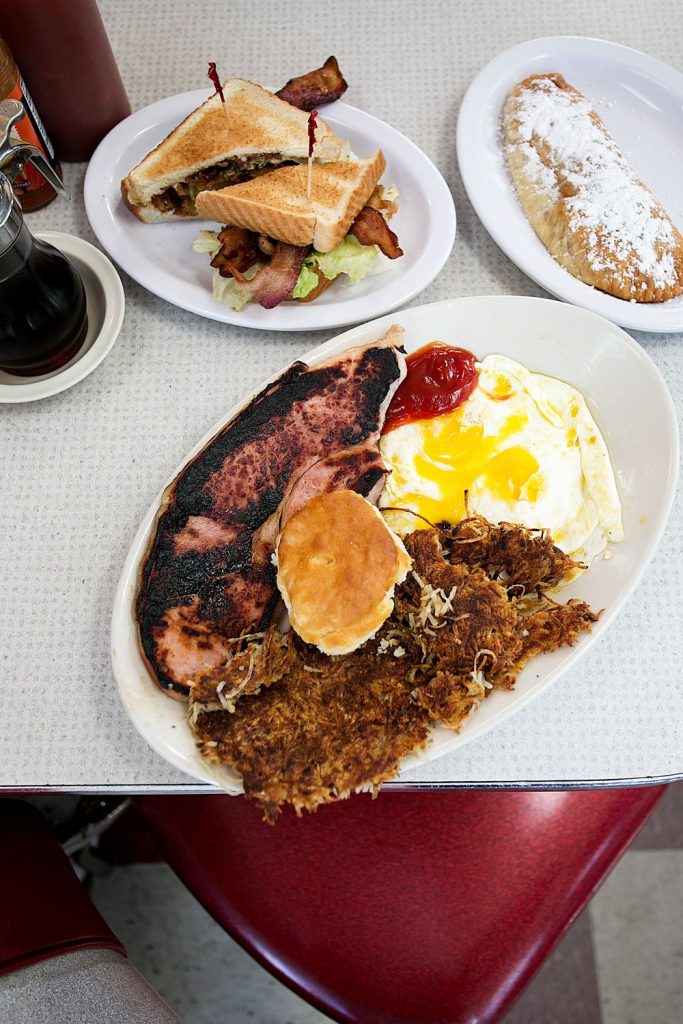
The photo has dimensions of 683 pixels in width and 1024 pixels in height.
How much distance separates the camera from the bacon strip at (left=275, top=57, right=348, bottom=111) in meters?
1.74

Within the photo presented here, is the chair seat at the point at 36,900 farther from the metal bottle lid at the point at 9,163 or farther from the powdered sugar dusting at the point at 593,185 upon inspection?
the powdered sugar dusting at the point at 593,185

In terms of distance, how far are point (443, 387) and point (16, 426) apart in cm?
87

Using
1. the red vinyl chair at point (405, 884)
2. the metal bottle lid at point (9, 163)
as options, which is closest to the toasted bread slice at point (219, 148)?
the metal bottle lid at point (9, 163)

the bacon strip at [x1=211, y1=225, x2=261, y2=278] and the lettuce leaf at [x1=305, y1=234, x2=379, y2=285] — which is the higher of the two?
the bacon strip at [x1=211, y1=225, x2=261, y2=278]

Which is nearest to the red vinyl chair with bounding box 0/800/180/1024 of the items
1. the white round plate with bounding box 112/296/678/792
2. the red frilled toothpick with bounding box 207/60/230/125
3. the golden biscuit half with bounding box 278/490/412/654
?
the white round plate with bounding box 112/296/678/792

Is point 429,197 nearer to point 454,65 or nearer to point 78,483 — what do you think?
point 454,65

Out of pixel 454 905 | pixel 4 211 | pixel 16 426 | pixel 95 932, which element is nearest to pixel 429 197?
pixel 4 211

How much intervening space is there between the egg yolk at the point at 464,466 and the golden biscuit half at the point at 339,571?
0.65 feet

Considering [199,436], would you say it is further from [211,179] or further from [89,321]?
[211,179]

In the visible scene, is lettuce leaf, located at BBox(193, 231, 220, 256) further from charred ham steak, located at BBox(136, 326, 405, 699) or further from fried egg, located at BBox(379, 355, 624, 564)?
fried egg, located at BBox(379, 355, 624, 564)

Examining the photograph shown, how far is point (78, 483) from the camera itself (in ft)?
4.98

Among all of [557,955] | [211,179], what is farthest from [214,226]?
[557,955]

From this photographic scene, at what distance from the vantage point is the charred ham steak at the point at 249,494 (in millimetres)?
1279

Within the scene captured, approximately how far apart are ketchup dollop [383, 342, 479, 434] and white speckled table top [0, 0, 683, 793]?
10.2 inches
